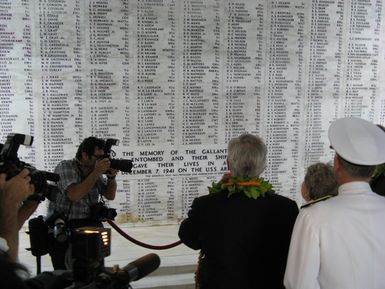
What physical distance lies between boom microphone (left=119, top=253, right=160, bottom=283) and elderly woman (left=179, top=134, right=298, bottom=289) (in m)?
0.85

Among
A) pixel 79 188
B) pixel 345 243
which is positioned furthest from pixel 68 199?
pixel 345 243

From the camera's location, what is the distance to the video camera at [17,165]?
181 centimetres

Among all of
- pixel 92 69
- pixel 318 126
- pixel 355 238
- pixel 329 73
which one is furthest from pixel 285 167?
pixel 355 238

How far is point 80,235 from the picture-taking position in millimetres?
1632

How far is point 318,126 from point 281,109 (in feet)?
1.50

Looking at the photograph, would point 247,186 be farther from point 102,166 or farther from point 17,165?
point 102,166

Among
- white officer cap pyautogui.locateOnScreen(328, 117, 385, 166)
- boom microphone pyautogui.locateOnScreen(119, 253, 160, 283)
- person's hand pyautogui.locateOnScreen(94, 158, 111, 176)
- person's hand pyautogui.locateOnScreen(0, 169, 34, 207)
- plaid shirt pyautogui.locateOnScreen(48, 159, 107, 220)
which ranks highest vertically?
white officer cap pyautogui.locateOnScreen(328, 117, 385, 166)

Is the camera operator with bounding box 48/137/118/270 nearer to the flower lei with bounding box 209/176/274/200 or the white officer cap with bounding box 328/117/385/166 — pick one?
the flower lei with bounding box 209/176/274/200

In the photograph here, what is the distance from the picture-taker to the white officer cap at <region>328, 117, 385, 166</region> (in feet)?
5.26

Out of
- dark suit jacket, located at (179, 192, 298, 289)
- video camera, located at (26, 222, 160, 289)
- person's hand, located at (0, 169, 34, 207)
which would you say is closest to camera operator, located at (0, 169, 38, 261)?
person's hand, located at (0, 169, 34, 207)

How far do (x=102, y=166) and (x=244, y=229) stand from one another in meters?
1.23

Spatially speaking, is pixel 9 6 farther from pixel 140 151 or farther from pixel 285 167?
pixel 285 167

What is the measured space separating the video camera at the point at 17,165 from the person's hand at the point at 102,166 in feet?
2.26

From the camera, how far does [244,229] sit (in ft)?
6.48
